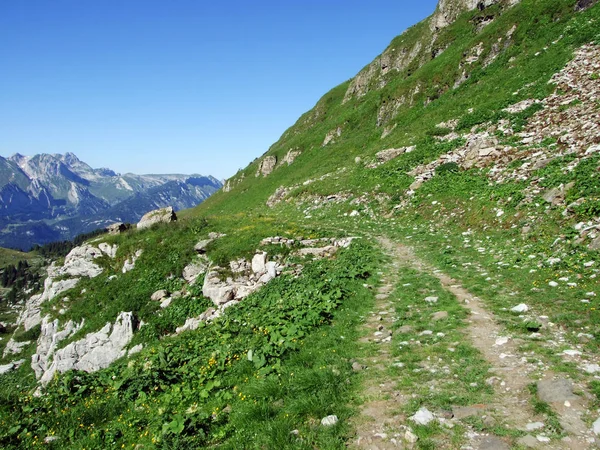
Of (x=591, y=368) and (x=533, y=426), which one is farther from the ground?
(x=533, y=426)

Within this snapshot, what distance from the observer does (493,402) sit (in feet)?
20.8

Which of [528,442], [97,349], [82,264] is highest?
[82,264]

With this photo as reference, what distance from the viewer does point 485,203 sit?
20.7 m

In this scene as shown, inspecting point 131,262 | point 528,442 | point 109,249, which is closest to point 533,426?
point 528,442

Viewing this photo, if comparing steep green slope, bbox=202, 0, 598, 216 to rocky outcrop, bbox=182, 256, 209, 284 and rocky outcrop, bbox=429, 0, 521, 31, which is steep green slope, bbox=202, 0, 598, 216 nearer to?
rocky outcrop, bbox=429, 0, 521, 31

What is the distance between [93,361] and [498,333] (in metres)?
24.5

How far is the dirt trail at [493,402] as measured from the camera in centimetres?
535

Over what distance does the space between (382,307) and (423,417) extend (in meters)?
6.28

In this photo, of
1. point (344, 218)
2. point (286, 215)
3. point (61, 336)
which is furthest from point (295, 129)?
point (61, 336)

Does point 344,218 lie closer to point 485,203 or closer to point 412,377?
point 485,203

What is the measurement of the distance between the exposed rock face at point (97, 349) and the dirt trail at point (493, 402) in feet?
59.6

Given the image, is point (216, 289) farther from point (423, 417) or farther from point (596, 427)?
point (596, 427)

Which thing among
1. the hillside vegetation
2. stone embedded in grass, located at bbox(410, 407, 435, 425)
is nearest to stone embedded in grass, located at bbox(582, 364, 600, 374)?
the hillside vegetation

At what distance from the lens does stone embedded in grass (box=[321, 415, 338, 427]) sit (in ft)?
20.7
